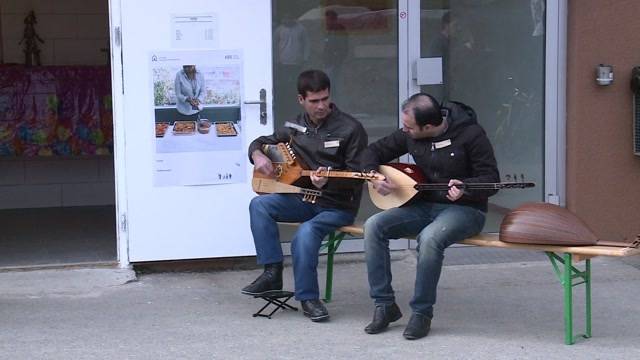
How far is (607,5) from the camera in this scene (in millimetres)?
7105

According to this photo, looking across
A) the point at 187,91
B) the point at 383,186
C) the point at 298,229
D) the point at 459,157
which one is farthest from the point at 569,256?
the point at 187,91

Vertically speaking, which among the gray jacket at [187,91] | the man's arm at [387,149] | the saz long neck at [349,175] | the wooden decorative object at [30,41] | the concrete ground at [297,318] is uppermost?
the wooden decorative object at [30,41]

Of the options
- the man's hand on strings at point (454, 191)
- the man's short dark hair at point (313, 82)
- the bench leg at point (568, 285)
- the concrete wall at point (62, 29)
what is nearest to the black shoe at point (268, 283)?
the man's short dark hair at point (313, 82)

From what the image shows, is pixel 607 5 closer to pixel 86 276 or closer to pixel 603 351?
pixel 603 351

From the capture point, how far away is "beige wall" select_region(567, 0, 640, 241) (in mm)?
7109

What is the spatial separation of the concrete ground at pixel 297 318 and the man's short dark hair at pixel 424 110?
116 centimetres

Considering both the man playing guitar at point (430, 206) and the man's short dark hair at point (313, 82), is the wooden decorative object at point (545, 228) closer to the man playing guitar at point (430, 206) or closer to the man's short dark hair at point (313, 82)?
the man playing guitar at point (430, 206)

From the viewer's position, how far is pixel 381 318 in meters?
5.37

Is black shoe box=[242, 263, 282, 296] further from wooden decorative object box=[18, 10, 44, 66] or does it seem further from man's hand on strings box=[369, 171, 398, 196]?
wooden decorative object box=[18, 10, 44, 66]

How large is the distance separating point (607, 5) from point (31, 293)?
4.48 meters

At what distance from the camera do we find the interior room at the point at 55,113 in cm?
904

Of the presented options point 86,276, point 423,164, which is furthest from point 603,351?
point 86,276

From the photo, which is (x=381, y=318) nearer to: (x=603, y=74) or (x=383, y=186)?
(x=383, y=186)

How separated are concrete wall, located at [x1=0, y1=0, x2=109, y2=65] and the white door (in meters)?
3.00
